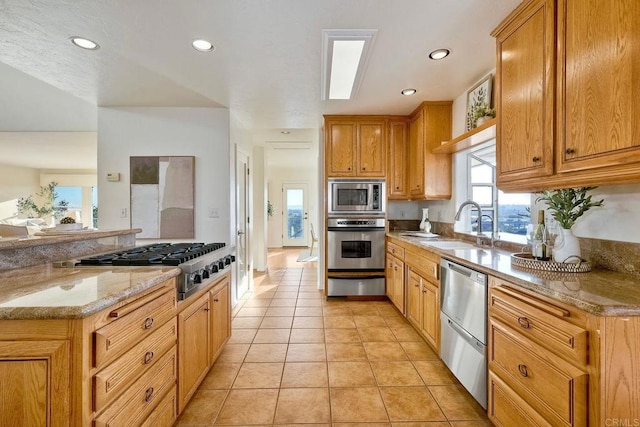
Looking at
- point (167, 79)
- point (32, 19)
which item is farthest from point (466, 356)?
point (32, 19)

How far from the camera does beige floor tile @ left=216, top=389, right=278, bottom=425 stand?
5.43ft

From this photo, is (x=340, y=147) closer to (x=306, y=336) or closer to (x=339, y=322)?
(x=339, y=322)

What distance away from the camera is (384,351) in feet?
8.02

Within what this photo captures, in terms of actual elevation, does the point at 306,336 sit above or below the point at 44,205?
below

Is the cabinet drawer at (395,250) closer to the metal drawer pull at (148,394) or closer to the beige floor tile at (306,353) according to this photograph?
the beige floor tile at (306,353)

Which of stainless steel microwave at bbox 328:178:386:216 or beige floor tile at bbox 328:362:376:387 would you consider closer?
beige floor tile at bbox 328:362:376:387

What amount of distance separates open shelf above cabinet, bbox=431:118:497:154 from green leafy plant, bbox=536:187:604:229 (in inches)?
26.5

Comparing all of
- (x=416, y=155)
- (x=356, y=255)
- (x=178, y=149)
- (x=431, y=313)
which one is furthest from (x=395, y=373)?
(x=178, y=149)

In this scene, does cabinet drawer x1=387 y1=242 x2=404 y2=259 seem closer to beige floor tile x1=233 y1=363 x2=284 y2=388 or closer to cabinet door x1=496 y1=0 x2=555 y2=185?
cabinet door x1=496 y1=0 x2=555 y2=185

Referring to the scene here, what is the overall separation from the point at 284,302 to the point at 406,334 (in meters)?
1.59

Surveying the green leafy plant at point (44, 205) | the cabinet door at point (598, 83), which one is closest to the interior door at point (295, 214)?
the green leafy plant at point (44, 205)

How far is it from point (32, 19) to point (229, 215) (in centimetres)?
216

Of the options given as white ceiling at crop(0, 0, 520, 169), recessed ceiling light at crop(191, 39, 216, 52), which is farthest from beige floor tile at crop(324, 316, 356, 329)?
recessed ceiling light at crop(191, 39, 216, 52)

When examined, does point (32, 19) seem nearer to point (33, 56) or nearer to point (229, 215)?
point (33, 56)
